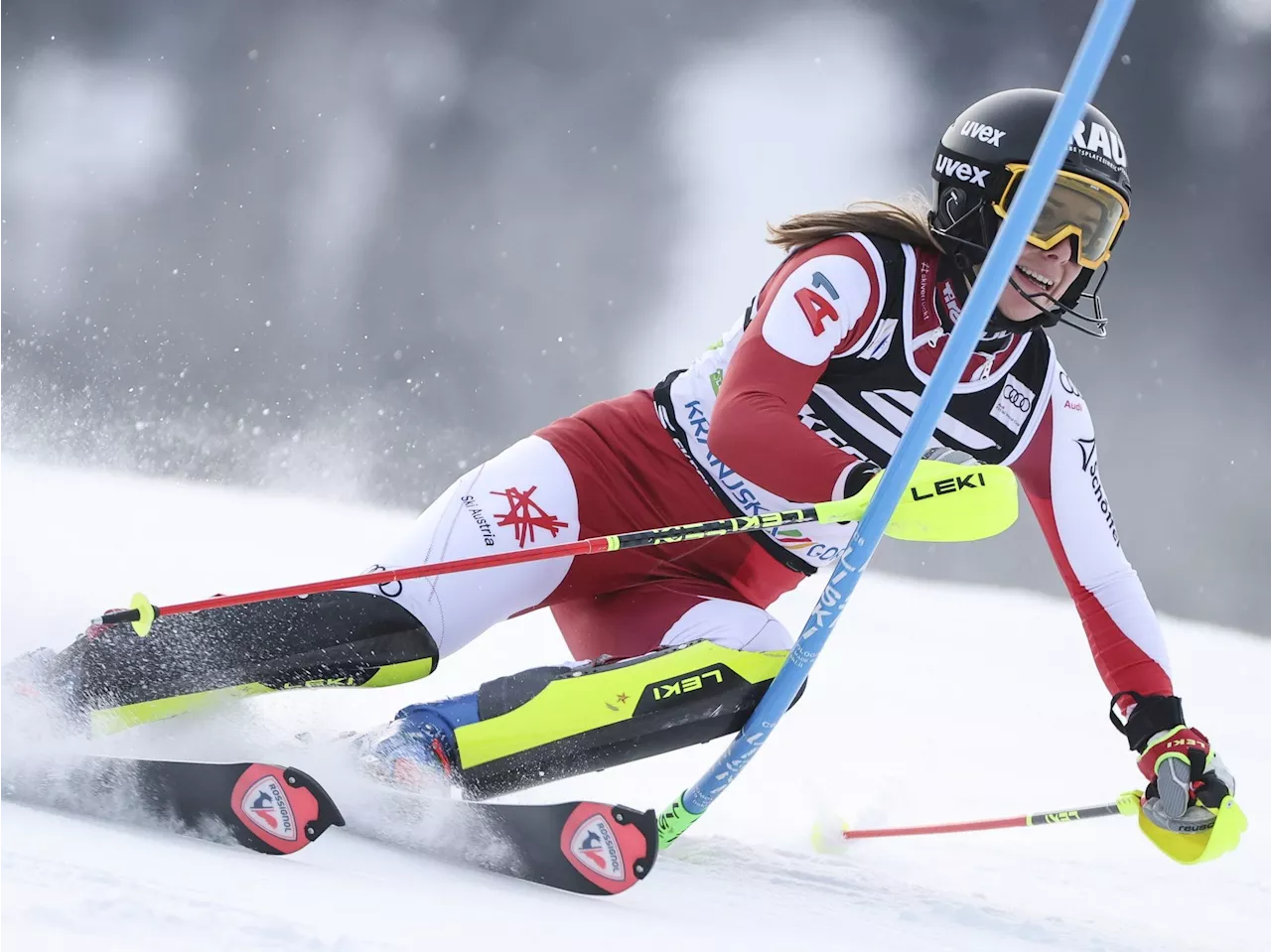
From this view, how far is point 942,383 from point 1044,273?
573 mm

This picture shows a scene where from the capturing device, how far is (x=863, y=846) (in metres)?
2.82

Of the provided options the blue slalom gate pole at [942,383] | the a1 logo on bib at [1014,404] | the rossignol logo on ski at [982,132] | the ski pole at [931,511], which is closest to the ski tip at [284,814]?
the ski pole at [931,511]

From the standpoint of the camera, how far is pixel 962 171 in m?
2.24

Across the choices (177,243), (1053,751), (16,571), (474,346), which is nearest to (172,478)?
(177,243)

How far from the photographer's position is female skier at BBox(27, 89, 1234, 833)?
6.61 feet

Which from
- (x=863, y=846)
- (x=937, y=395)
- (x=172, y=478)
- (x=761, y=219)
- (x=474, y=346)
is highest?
(x=761, y=219)

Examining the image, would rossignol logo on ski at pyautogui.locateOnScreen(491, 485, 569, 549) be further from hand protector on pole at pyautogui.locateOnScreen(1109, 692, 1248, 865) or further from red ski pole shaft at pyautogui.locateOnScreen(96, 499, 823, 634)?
hand protector on pole at pyautogui.locateOnScreen(1109, 692, 1248, 865)

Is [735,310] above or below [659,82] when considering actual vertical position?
below

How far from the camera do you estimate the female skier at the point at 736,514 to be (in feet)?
6.61

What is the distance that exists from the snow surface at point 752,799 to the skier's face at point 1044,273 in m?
1.10

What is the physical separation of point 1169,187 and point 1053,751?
380cm

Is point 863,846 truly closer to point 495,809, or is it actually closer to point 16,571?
point 495,809

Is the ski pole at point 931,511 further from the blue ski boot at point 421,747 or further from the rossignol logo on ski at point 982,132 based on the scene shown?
the rossignol logo on ski at point 982,132

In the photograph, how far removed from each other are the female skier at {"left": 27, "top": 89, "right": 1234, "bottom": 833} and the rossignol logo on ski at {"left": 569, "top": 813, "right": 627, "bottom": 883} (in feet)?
0.73
